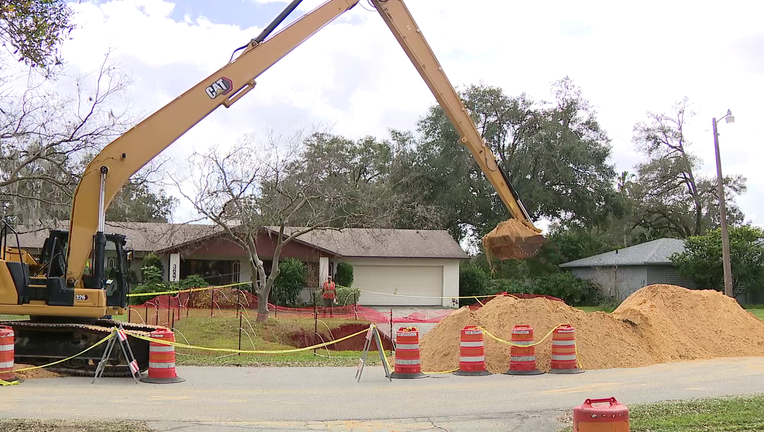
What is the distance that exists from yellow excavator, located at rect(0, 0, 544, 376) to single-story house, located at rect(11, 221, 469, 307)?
2132 centimetres

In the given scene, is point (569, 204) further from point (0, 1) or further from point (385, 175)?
point (0, 1)

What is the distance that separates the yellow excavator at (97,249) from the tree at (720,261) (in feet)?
95.0

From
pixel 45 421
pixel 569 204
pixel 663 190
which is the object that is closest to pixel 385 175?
pixel 569 204

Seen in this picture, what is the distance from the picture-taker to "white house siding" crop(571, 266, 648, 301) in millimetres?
39438

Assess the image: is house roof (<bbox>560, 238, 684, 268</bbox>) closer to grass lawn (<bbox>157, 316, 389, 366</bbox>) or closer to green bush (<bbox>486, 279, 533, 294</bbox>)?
green bush (<bbox>486, 279, 533, 294</bbox>)

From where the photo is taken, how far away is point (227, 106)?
1436cm

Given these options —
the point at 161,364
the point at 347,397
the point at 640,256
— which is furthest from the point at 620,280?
the point at 161,364

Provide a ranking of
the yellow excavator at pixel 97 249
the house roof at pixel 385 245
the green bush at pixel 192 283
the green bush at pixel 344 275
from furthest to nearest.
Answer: the house roof at pixel 385 245
the green bush at pixel 344 275
the green bush at pixel 192 283
the yellow excavator at pixel 97 249

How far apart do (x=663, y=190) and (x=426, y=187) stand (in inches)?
812

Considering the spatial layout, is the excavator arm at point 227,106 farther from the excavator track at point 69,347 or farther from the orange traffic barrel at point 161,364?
the orange traffic barrel at point 161,364

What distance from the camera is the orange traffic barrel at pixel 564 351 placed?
1430 centimetres

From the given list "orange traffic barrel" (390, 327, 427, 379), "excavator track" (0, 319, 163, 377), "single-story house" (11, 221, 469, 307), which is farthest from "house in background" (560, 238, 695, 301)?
"excavator track" (0, 319, 163, 377)

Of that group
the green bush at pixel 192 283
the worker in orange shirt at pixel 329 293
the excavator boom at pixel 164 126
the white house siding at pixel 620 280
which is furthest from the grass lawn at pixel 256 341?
the white house siding at pixel 620 280

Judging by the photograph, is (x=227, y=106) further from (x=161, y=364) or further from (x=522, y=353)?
(x=522, y=353)
